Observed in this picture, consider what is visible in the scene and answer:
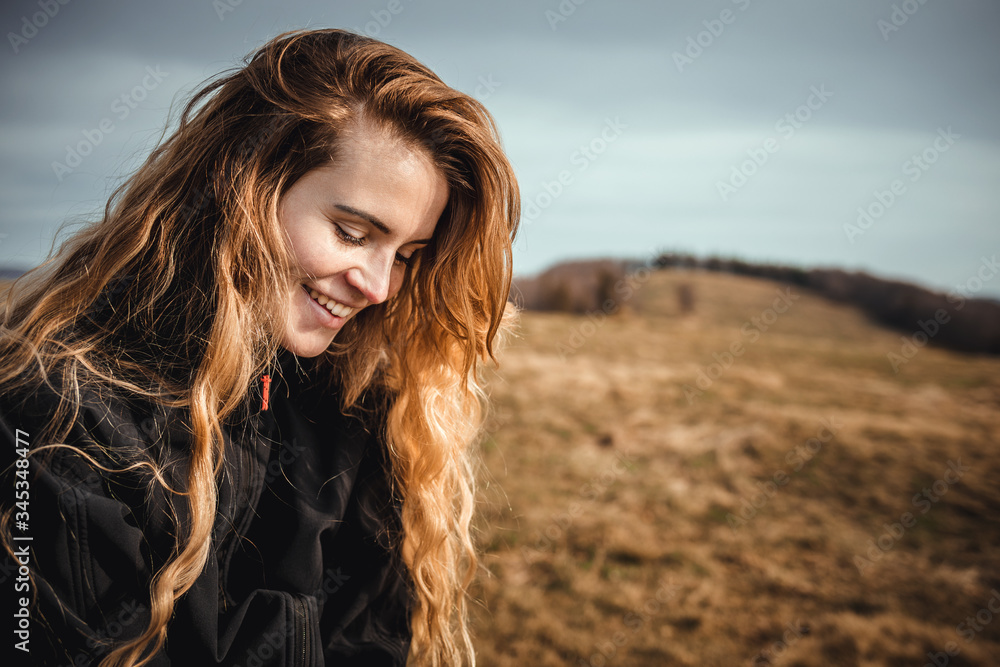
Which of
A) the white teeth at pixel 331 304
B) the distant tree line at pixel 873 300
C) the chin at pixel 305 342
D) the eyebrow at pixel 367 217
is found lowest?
the chin at pixel 305 342

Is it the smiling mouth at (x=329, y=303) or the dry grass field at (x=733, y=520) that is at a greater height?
the smiling mouth at (x=329, y=303)

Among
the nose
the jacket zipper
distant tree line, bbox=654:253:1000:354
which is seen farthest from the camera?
distant tree line, bbox=654:253:1000:354

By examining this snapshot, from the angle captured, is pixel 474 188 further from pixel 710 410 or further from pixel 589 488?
pixel 710 410

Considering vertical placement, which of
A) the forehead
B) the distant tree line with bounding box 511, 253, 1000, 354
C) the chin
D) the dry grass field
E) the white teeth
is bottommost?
the dry grass field

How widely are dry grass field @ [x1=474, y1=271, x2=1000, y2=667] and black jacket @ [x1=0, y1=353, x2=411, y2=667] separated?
0.65 metres

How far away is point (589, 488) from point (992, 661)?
3401mm

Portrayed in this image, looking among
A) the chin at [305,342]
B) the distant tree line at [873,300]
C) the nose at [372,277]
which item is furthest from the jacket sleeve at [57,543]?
the distant tree line at [873,300]

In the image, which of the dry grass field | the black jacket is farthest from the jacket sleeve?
the dry grass field

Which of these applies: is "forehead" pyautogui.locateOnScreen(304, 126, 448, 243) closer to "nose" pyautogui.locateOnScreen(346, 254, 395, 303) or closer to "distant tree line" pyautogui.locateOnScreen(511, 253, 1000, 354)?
"nose" pyautogui.locateOnScreen(346, 254, 395, 303)

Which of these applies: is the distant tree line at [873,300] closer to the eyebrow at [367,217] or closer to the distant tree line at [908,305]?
the distant tree line at [908,305]

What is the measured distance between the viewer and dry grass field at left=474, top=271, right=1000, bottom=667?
12.9ft

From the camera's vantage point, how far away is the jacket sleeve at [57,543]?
1.08 meters

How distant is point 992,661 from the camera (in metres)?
3.91

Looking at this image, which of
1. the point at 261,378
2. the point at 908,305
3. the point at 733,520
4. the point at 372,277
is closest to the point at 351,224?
the point at 372,277
